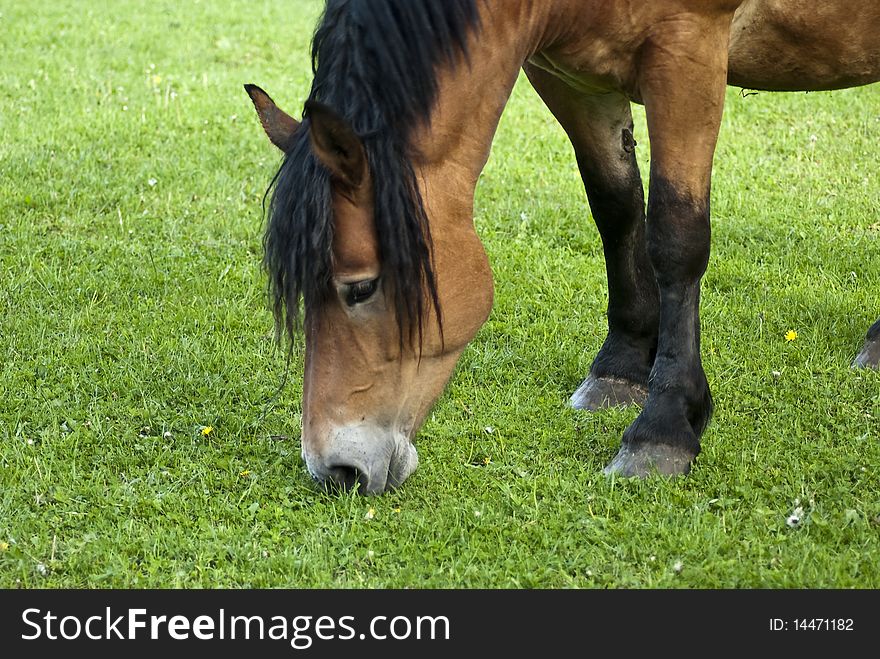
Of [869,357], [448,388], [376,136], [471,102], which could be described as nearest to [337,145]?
[376,136]

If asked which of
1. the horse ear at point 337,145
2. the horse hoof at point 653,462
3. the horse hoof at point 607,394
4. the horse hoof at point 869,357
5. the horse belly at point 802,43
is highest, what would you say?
the horse belly at point 802,43

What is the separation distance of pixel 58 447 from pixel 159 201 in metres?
3.18

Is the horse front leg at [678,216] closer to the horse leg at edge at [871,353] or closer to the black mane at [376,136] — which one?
the black mane at [376,136]

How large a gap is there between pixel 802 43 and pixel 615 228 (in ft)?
3.55

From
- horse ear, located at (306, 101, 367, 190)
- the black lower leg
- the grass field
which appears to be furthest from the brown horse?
the black lower leg

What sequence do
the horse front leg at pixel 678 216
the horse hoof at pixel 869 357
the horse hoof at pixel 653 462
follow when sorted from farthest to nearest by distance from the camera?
the horse hoof at pixel 869 357 → the horse hoof at pixel 653 462 → the horse front leg at pixel 678 216

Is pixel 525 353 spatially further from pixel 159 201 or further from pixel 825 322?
pixel 159 201

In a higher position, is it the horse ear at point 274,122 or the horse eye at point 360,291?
the horse ear at point 274,122

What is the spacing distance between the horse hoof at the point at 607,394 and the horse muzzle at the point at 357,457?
1199mm

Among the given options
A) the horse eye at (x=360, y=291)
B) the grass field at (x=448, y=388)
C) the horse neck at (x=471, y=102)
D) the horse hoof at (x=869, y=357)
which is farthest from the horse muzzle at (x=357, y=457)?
the horse hoof at (x=869, y=357)

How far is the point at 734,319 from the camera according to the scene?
557cm

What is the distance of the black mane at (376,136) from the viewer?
10.8 feet

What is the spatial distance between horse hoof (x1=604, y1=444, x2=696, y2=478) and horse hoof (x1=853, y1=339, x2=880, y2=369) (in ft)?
4.59
